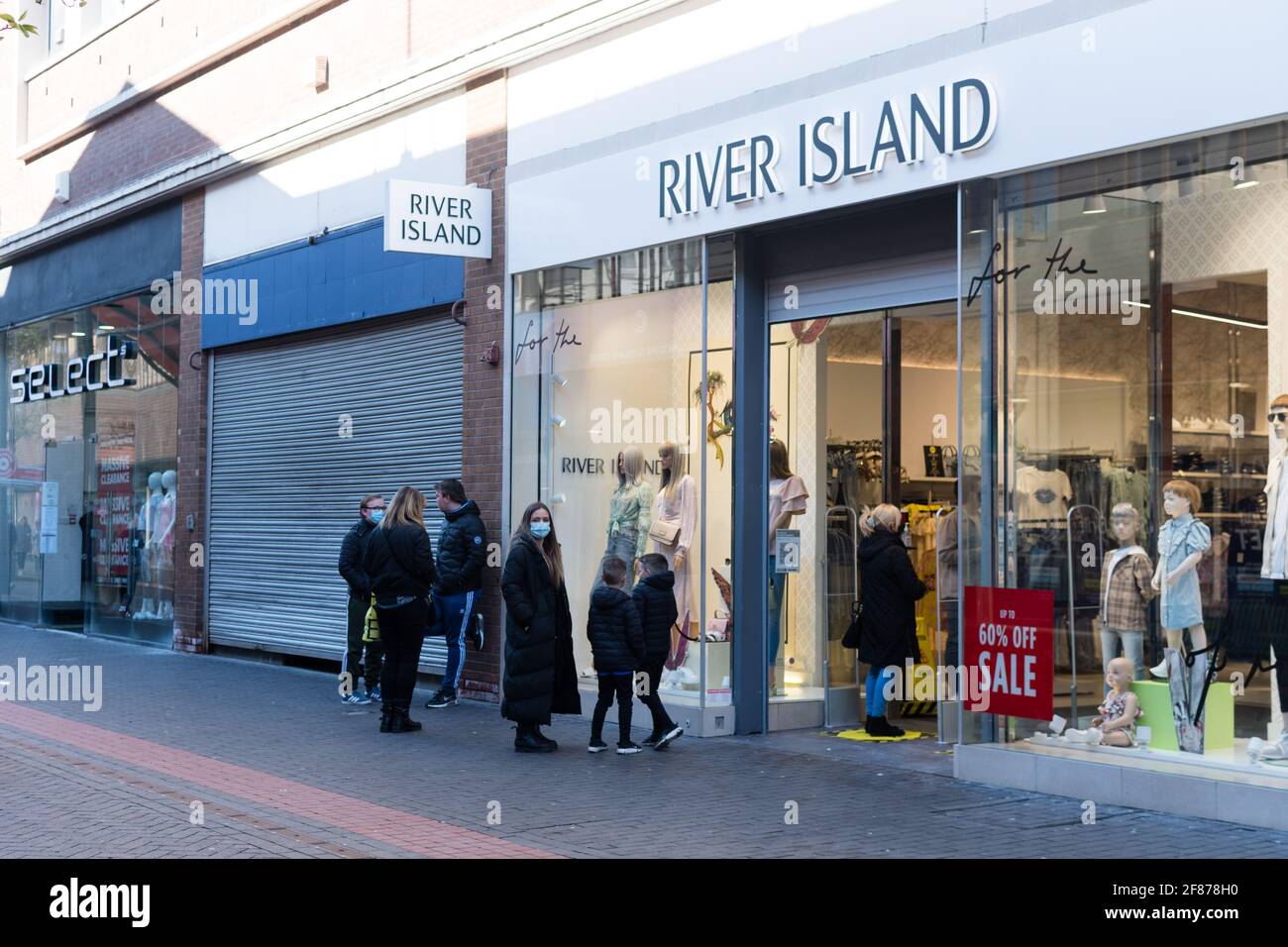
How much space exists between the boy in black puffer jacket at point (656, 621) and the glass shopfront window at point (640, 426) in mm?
874

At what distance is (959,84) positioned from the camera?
9695 mm

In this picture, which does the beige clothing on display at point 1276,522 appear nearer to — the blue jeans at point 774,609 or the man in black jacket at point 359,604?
the blue jeans at point 774,609

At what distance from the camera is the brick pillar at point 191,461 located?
62.1 feet

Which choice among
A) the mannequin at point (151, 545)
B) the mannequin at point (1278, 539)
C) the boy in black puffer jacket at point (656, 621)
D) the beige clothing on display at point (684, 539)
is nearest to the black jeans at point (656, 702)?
the boy in black puffer jacket at point (656, 621)

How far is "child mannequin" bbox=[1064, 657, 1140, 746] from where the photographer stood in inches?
360

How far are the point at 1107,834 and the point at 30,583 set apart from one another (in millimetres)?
19831

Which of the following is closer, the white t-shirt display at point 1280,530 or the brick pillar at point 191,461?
the white t-shirt display at point 1280,530

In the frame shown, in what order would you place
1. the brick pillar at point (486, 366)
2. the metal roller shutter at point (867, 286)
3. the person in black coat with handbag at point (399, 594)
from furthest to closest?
→ the brick pillar at point (486, 366) < the person in black coat with handbag at point (399, 594) < the metal roller shutter at point (867, 286)

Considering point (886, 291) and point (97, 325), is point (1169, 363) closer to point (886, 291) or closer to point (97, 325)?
point (886, 291)

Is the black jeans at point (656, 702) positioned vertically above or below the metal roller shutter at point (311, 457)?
below

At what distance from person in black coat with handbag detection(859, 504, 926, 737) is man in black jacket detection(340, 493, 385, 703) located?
155 inches
